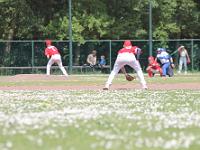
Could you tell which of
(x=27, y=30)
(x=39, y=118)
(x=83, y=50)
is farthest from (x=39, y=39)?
(x=39, y=118)

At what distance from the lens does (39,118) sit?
12.0 m

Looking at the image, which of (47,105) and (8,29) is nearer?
(47,105)

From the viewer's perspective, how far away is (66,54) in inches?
1928

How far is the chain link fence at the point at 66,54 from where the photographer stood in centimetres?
4781

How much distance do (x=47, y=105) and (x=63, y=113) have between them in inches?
101

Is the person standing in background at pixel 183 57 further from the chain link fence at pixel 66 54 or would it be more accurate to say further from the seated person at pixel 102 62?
the seated person at pixel 102 62

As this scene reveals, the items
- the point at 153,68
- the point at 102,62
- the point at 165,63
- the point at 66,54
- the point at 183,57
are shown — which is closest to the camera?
the point at 165,63

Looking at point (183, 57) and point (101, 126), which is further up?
point (183, 57)

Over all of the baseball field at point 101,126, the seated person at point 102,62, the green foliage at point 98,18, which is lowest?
the baseball field at point 101,126

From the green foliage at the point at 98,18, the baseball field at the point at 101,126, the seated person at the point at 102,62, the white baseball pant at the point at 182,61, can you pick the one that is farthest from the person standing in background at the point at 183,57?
the baseball field at the point at 101,126

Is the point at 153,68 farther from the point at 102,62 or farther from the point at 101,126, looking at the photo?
the point at 101,126

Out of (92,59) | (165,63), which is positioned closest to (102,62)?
(92,59)

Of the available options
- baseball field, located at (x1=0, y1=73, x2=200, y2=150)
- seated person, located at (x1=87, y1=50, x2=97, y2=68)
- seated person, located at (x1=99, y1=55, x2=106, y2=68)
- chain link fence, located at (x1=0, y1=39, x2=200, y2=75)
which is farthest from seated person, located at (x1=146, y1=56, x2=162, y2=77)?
baseball field, located at (x1=0, y1=73, x2=200, y2=150)

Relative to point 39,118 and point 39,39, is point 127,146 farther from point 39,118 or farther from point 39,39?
point 39,39
